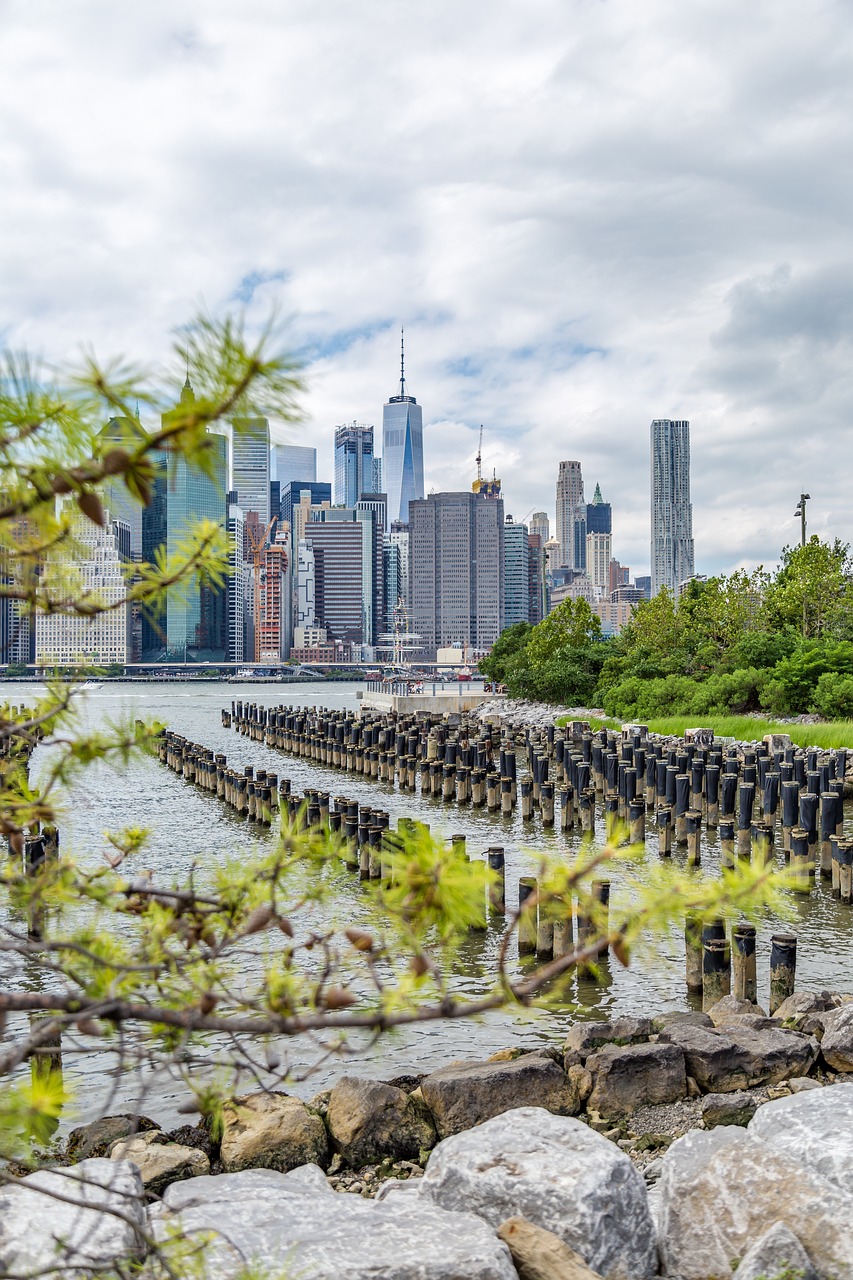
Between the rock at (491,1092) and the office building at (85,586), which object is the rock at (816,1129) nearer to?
the rock at (491,1092)

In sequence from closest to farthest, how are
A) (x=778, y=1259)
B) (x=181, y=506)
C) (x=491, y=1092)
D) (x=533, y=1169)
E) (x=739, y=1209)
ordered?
(x=181, y=506)
(x=778, y=1259)
(x=739, y=1209)
(x=533, y=1169)
(x=491, y=1092)

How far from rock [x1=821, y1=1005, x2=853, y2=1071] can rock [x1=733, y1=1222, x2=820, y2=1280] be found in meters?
4.28

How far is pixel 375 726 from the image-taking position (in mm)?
44781

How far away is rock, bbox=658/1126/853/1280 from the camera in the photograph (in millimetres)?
5277

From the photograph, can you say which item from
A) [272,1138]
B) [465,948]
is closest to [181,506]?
[272,1138]

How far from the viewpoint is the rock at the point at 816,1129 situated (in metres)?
5.98

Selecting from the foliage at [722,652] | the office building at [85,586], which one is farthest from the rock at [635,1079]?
the foliage at [722,652]

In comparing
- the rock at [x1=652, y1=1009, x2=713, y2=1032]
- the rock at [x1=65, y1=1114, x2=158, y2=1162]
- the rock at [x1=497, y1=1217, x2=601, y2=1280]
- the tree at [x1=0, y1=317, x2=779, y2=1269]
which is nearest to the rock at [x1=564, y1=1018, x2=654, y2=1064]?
the rock at [x1=652, y1=1009, x2=713, y2=1032]

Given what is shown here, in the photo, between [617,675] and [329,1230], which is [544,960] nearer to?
[329,1230]

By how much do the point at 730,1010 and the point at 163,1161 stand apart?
6.01 metres

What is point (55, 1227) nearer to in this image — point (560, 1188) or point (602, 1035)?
point (560, 1188)

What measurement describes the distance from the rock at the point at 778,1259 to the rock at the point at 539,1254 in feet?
2.54

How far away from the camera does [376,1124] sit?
793cm

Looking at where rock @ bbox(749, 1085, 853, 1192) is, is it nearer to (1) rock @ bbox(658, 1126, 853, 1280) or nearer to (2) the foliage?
(1) rock @ bbox(658, 1126, 853, 1280)
